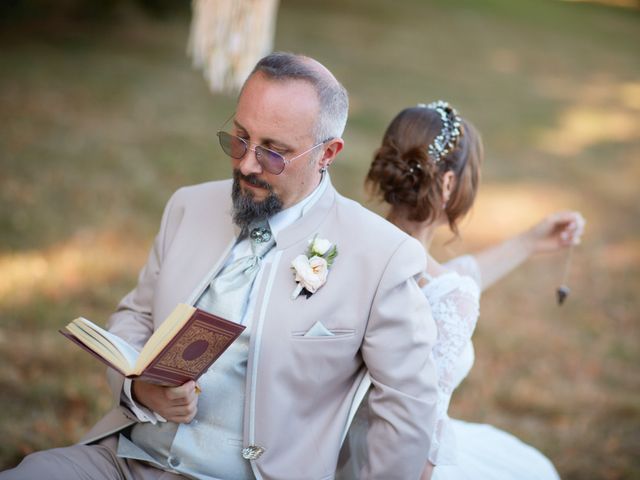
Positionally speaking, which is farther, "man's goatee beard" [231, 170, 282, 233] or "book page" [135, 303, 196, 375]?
"man's goatee beard" [231, 170, 282, 233]

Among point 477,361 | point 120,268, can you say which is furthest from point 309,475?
point 120,268

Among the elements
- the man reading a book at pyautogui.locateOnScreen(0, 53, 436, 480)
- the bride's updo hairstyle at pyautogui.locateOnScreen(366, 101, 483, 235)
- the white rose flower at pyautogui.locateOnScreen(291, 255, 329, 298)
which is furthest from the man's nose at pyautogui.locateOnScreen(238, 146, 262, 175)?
Result: the bride's updo hairstyle at pyautogui.locateOnScreen(366, 101, 483, 235)

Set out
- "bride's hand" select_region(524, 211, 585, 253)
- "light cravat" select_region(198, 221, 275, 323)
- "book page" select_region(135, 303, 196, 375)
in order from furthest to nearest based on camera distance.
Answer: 1. "bride's hand" select_region(524, 211, 585, 253)
2. "light cravat" select_region(198, 221, 275, 323)
3. "book page" select_region(135, 303, 196, 375)

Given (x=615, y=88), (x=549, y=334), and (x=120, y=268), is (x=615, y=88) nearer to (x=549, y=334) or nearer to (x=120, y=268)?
(x=549, y=334)

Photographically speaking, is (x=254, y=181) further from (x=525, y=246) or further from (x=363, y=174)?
(x=363, y=174)

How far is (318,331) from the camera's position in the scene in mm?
2469

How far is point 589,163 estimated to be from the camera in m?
10.3

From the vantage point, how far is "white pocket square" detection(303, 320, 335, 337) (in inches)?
97.1

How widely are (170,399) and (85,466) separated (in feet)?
1.32

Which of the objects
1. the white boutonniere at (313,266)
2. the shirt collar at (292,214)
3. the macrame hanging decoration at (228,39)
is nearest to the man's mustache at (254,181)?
the shirt collar at (292,214)

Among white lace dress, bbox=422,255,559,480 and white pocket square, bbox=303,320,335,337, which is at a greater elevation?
white pocket square, bbox=303,320,335,337

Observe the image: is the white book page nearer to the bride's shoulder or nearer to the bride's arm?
the bride's shoulder

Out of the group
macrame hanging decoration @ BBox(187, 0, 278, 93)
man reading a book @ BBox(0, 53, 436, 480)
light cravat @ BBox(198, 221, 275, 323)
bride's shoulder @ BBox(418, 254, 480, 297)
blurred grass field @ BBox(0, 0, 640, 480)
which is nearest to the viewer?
man reading a book @ BBox(0, 53, 436, 480)

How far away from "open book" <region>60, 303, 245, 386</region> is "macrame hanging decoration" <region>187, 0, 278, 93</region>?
1.78 m
